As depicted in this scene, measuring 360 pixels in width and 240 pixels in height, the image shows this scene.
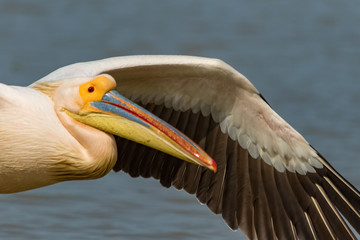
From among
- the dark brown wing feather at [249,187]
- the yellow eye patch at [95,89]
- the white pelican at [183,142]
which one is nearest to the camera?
the white pelican at [183,142]

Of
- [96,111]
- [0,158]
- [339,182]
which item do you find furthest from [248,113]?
[0,158]

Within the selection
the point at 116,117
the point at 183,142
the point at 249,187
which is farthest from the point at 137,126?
the point at 249,187

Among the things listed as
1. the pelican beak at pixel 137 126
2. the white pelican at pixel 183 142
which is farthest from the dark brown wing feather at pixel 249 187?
the pelican beak at pixel 137 126

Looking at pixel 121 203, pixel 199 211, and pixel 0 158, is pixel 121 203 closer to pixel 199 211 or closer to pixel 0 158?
pixel 199 211

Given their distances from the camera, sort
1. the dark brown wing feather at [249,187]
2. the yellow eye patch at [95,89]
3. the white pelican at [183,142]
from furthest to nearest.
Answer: the dark brown wing feather at [249,187], the yellow eye patch at [95,89], the white pelican at [183,142]

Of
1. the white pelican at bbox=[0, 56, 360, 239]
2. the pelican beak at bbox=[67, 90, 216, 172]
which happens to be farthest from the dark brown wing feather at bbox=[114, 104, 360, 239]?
the pelican beak at bbox=[67, 90, 216, 172]

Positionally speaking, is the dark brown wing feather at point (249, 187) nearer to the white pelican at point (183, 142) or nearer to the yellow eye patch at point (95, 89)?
the white pelican at point (183, 142)

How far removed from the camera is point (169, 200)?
1208cm

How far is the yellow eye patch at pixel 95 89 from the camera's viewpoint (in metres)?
8.09

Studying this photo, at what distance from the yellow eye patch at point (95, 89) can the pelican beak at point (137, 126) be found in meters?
0.04

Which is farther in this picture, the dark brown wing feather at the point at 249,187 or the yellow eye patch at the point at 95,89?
the dark brown wing feather at the point at 249,187

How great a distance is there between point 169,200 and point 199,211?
478 mm

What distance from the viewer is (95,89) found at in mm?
8102

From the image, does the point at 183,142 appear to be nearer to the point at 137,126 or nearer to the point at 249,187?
the point at 137,126
